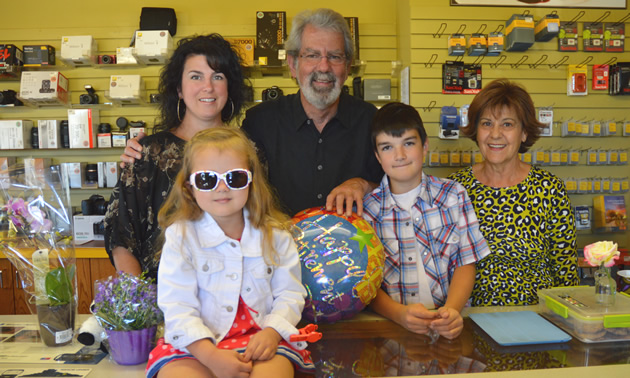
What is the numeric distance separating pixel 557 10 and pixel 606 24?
0.47m

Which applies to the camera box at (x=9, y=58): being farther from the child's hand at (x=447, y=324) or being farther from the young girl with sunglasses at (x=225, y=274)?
the child's hand at (x=447, y=324)

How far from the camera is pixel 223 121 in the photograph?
7.43 feet

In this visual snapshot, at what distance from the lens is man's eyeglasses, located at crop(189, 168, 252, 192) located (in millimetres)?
1399

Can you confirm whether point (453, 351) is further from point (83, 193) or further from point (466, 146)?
point (83, 193)

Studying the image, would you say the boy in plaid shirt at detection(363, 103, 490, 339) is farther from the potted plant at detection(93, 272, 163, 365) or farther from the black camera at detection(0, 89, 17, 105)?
the black camera at detection(0, 89, 17, 105)

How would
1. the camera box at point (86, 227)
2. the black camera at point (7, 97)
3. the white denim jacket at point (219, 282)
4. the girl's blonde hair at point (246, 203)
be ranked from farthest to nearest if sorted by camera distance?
the black camera at point (7, 97), the camera box at point (86, 227), the girl's blonde hair at point (246, 203), the white denim jacket at point (219, 282)

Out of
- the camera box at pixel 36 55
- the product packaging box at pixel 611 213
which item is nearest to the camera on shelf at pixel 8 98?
the camera box at pixel 36 55

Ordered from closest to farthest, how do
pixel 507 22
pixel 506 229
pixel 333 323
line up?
pixel 333 323 → pixel 506 229 → pixel 507 22

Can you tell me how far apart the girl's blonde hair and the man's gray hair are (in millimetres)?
1129

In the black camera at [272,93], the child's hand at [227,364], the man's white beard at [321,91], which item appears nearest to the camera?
the child's hand at [227,364]

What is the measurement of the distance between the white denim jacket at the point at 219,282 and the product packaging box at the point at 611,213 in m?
3.80

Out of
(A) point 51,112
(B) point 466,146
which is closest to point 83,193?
(A) point 51,112

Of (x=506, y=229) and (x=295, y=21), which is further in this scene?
(x=295, y=21)

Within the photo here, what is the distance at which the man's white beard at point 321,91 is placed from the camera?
7.90 feet
